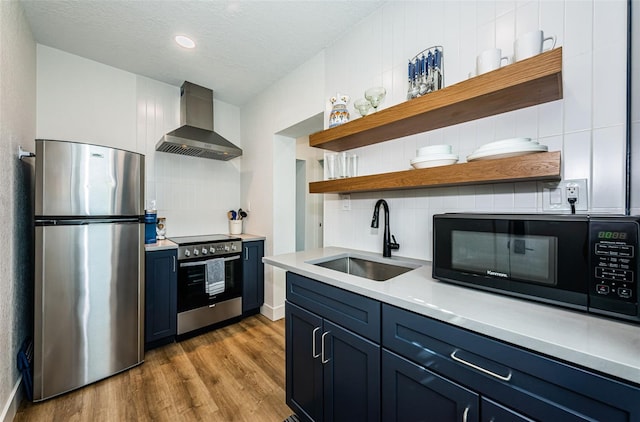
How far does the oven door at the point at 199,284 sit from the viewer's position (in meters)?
2.36

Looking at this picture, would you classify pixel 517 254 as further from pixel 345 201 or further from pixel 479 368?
pixel 345 201

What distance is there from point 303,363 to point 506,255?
1.11 m

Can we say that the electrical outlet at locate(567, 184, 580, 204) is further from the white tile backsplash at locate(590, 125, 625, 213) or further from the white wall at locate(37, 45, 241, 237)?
the white wall at locate(37, 45, 241, 237)

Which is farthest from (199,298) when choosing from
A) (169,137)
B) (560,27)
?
(560,27)

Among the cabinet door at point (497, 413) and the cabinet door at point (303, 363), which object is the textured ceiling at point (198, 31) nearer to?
the cabinet door at point (303, 363)

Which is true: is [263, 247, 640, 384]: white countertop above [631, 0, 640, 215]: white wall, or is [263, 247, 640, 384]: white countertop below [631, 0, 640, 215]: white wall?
below

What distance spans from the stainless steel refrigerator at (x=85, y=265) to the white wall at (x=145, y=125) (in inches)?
33.9

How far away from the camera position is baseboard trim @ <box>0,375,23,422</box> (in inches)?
54.0

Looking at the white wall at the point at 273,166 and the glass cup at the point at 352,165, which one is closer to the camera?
the glass cup at the point at 352,165

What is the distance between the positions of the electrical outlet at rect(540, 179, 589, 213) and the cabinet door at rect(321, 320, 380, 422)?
0.95 metres

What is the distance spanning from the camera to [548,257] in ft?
2.72

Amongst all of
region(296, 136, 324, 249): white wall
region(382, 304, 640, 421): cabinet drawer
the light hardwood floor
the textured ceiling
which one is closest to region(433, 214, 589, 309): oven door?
region(382, 304, 640, 421): cabinet drawer

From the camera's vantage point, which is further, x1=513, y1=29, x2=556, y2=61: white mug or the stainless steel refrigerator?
the stainless steel refrigerator

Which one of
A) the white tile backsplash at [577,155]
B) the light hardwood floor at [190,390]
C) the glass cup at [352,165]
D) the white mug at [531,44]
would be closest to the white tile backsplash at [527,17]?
the white mug at [531,44]
